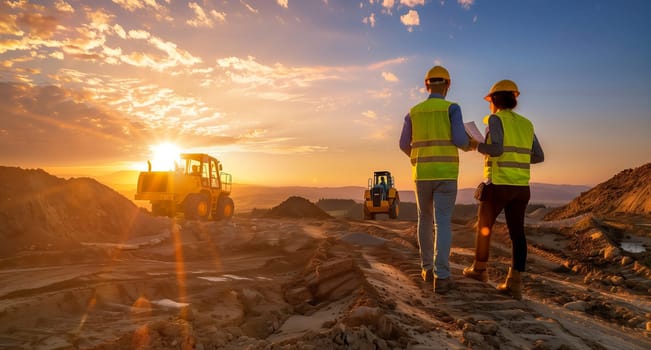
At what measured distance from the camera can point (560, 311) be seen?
403 centimetres

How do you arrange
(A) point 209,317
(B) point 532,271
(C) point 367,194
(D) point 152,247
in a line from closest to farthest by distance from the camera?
(A) point 209,317, (B) point 532,271, (D) point 152,247, (C) point 367,194

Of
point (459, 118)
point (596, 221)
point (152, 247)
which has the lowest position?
point (152, 247)

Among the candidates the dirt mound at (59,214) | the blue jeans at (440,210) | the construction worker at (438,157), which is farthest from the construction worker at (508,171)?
the dirt mound at (59,214)

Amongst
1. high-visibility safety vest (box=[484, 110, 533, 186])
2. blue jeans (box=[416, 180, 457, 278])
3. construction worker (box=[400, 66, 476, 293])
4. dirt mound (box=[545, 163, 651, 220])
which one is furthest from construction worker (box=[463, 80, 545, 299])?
dirt mound (box=[545, 163, 651, 220])

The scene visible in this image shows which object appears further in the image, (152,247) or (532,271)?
(152,247)

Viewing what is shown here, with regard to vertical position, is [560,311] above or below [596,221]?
below

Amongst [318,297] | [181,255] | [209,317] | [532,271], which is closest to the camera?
[209,317]

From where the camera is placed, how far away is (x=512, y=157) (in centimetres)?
408

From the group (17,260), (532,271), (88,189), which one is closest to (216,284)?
(17,260)

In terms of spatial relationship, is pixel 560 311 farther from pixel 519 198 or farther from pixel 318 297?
pixel 318 297

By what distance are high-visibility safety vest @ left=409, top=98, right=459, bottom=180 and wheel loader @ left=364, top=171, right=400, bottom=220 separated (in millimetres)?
18641

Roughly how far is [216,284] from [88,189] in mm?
8843

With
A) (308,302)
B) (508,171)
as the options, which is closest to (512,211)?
(508,171)

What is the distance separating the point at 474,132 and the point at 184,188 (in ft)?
45.2
